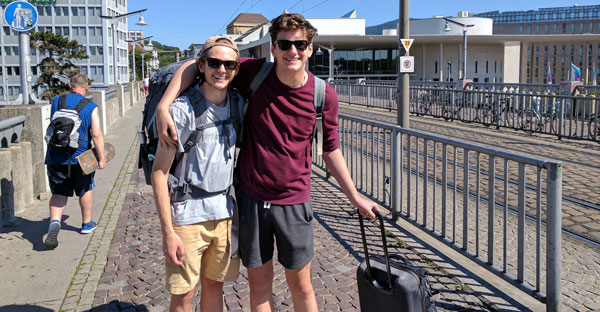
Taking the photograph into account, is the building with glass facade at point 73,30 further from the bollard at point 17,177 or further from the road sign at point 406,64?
the bollard at point 17,177

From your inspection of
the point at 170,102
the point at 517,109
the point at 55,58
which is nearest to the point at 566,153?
the point at 517,109

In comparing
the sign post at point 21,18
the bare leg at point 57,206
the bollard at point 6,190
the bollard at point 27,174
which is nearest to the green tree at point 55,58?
the sign post at point 21,18

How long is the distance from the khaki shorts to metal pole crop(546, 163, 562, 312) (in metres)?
2.05

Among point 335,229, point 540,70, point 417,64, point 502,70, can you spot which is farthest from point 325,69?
point 540,70

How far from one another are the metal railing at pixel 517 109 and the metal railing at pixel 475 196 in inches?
242

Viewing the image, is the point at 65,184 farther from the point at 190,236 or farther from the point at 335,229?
the point at 190,236

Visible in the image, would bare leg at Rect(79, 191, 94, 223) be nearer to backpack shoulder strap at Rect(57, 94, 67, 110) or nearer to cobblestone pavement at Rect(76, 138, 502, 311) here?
cobblestone pavement at Rect(76, 138, 502, 311)

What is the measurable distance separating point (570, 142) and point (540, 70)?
178 meters

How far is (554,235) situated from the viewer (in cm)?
372

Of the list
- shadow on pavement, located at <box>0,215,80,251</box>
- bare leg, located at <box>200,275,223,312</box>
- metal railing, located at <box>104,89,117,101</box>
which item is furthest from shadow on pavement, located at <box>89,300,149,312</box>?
metal railing, located at <box>104,89,117,101</box>

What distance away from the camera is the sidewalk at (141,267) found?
415cm

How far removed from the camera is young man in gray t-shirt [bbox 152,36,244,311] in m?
2.73

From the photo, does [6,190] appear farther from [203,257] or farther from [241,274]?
[203,257]

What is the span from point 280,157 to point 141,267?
2636 mm
